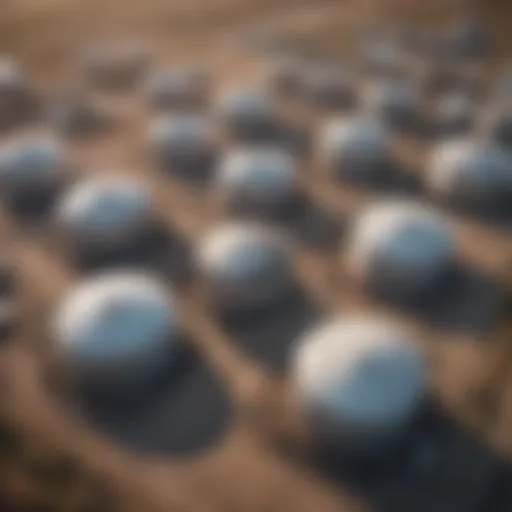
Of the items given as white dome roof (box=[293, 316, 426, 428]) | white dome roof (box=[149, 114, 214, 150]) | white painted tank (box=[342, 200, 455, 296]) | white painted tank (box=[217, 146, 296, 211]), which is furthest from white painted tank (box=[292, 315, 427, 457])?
white dome roof (box=[149, 114, 214, 150])

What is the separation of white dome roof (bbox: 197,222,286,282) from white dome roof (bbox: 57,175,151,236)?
9 centimetres

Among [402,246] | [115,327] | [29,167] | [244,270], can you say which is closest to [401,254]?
[402,246]

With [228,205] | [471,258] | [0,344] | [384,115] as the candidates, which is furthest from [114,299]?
[384,115]

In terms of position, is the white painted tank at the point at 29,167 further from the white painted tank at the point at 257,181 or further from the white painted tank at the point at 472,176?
the white painted tank at the point at 472,176

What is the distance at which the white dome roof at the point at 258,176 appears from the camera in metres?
0.76

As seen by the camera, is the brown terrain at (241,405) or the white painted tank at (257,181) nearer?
the brown terrain at (241,405)

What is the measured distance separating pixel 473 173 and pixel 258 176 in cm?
24

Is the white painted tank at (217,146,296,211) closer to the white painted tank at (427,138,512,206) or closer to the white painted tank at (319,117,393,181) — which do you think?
the white painted tank at (319,117,393,181)

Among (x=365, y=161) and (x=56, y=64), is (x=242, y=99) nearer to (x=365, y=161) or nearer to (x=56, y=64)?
(x=365, y=161)

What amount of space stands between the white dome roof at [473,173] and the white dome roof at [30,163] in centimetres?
43

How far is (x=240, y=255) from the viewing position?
635mm

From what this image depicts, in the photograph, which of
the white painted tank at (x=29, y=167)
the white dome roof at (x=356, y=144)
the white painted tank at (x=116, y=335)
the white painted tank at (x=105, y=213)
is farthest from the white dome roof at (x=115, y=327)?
the white dome roof at (x=356, y=144)

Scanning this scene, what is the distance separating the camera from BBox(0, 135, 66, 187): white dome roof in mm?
777

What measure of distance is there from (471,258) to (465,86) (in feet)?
1.34
